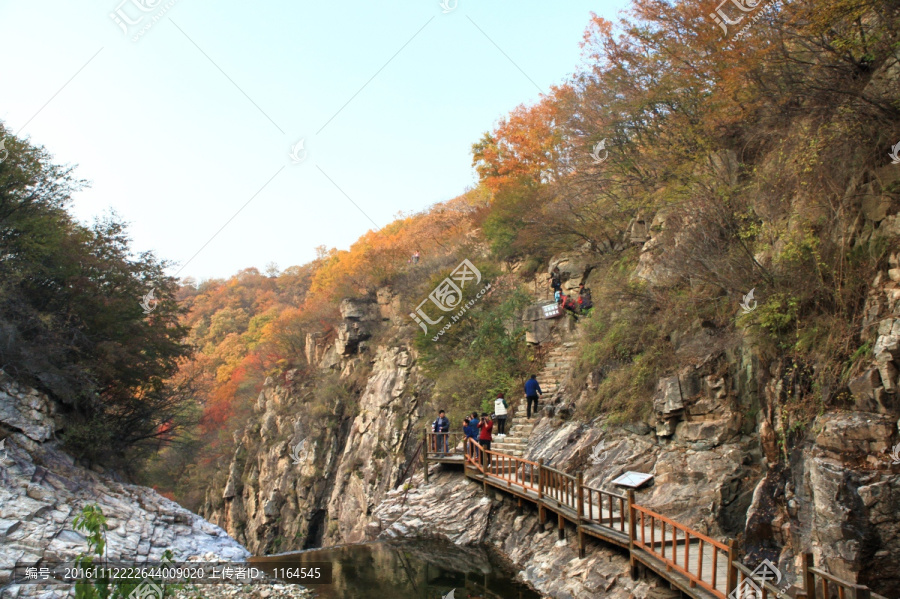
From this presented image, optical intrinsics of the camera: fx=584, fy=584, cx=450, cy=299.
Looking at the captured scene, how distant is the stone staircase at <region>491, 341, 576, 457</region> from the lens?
17.6m

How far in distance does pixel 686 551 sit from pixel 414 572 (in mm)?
7265

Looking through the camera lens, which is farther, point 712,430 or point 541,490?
point 541,490

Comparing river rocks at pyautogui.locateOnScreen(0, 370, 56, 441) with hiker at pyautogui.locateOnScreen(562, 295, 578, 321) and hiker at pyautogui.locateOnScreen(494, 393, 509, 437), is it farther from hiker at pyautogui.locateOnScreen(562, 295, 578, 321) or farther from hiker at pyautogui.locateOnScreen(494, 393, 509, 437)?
hiker at pyautogui.locateOnScreen(562, 295, 578, 321)

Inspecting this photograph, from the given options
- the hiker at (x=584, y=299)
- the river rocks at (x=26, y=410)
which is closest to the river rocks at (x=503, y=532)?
the hiker at (x=584, y=299)

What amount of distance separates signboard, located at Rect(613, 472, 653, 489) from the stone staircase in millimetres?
4736

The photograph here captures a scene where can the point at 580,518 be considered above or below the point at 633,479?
below

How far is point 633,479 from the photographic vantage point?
477 inches

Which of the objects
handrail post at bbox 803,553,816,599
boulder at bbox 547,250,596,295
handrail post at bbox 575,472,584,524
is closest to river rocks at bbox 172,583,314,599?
handrail post at bbox 575,472,584,524

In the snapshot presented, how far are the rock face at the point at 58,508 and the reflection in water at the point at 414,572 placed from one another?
93.5 inches

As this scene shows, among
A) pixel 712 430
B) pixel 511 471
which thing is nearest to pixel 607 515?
pixel 712 430

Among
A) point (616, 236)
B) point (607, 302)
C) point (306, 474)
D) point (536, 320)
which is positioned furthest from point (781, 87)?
point (306, 474)

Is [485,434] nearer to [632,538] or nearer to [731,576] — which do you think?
[632,538]

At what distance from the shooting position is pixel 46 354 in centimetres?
1683

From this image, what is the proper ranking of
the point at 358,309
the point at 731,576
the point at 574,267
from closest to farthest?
the point at 731,576, the point at 574,267, the point at 358,309
